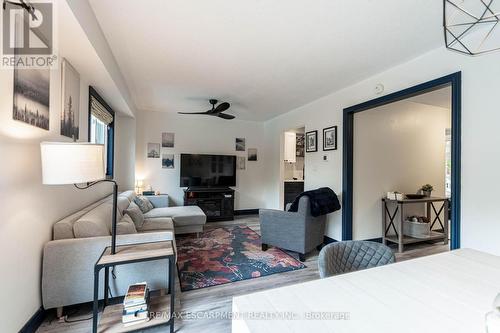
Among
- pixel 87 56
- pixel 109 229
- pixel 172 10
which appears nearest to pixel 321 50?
pixel 172 10

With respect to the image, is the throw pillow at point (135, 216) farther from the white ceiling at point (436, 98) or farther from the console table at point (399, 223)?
the white ceiling at point (436, 98)

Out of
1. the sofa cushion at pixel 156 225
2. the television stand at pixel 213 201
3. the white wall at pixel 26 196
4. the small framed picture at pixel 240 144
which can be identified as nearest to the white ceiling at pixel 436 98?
the small framed picture at pixel 240 144

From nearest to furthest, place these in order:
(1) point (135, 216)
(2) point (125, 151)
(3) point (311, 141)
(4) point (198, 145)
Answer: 1. (1) point (135, 216)
2. (3) point (311, 141)
3. (2) point (125, 151)
4. (4) point (198, 145)

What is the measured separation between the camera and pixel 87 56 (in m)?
1.98

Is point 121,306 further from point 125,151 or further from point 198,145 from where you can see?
point 198,145

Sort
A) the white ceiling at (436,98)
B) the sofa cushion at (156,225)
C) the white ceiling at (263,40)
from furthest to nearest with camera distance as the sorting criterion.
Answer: the white ceiling at (436,98)
the sofa cushion at (156,225)
the white ceiling at (263,40)

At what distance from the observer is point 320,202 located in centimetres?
297

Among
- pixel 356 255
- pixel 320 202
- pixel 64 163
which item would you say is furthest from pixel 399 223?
pixel 64 163

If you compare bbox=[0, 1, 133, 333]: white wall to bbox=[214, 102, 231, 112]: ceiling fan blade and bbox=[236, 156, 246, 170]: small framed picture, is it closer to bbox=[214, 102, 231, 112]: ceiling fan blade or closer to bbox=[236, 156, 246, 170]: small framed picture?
bbox=[214, 102, 231, 112]: ceiling fan blade

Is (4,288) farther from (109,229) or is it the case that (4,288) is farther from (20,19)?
(20,19)

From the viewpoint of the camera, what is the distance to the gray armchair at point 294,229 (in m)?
2.92

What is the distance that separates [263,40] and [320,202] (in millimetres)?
2013

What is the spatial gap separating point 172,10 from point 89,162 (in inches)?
49.8

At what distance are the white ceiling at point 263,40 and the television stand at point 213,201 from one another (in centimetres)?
229
